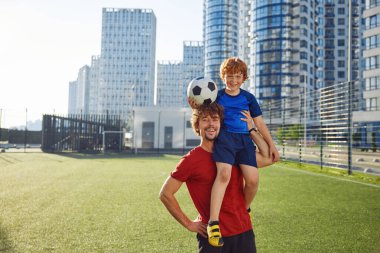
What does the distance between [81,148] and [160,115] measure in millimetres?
9265

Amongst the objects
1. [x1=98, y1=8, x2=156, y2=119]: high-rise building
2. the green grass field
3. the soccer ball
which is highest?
[x1=98, y1=8, x2=156, y2=119]: high-rise building

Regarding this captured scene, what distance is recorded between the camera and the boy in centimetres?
233

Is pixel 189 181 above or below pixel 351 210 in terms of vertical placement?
above

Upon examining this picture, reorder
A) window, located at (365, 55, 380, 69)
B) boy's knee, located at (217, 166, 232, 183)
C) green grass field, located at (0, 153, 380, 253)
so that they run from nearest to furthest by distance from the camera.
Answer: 1. boy's knee, located at (217, 166, 232, 183)
2. green grass field, located at (0, 153, 380, 253)
3. window, located at (365, 55, 380, 69)

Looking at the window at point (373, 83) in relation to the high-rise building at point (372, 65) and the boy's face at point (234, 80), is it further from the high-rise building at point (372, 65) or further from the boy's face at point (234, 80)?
the boy's face at point (234, 80)

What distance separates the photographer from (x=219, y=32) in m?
Result: 109

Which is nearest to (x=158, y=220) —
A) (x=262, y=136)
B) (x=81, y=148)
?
(x=262, y=136)

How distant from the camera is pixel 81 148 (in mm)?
30719

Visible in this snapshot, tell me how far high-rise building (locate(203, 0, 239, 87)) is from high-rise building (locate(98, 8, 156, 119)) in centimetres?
3579

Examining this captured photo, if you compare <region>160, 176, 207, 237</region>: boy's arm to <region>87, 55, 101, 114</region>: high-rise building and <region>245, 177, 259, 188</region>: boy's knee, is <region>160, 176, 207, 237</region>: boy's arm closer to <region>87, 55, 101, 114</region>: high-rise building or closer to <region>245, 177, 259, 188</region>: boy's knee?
<region>245, 177, 259, 188</region>: boy's knee

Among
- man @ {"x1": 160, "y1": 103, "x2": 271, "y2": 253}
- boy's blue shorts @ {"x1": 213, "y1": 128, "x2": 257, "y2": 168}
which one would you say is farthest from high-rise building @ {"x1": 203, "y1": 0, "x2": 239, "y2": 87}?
man @ {"x1": 160, "y1": 103, "x2": 271, "y2": 253}

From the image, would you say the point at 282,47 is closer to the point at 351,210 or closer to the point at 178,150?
the point at 178,150

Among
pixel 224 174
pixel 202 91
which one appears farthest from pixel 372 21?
pixel 224 174

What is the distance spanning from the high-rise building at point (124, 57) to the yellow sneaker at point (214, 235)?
13648cm
